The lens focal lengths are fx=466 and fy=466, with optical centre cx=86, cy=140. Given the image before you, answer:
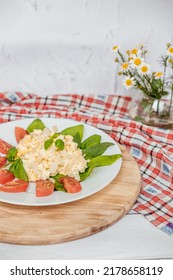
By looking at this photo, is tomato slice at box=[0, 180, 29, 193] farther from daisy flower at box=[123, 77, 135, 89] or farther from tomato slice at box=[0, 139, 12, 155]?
daisy flower at box=[123, 77, 135, 89]

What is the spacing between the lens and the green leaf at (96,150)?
6.56 ft

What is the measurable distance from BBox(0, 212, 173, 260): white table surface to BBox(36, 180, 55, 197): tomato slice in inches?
7.7

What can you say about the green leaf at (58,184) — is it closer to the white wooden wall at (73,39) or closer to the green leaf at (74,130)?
the green leaf at (74,130)

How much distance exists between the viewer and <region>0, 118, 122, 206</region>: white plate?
5.67ft

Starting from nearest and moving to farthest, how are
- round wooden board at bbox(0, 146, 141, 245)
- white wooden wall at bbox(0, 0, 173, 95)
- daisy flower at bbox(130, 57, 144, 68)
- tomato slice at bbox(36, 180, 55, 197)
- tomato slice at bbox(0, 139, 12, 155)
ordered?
1. round wooden board at bbox(0, 146, 141, 245)
2. tomato slice at bbox(36, 180, 55, 197)
3. tomato slice at bbox(0, 139, 12, 155)
4. daisy flower at bbox(130, 57, 144, 68)
5. white wooden wall at bbox(0, 0, 173, 95)

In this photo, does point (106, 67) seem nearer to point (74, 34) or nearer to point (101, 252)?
point (74, 34)

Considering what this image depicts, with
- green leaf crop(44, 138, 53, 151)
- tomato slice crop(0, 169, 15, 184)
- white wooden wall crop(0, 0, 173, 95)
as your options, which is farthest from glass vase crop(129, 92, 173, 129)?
tomato slice crop(0, 169, 15, 184)

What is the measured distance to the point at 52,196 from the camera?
1.77 metres

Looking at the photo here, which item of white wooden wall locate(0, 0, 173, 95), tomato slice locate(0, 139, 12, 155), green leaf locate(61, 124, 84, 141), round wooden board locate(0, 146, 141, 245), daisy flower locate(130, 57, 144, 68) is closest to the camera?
round wooden board locate(0, 146, 141, 245)

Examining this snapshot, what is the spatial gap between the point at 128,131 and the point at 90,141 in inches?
9.1

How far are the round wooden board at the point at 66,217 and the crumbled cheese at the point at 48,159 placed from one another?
135 mm
